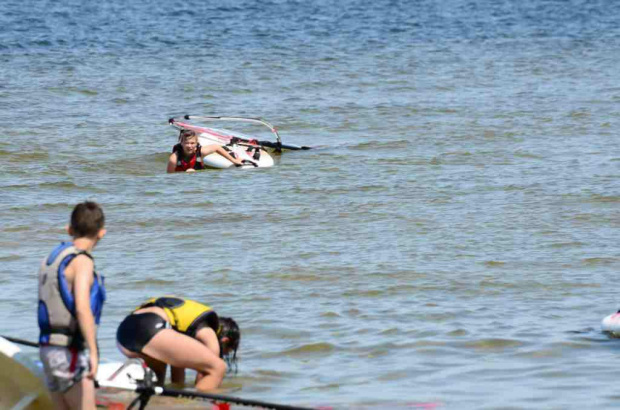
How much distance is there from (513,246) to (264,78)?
52.9 feet

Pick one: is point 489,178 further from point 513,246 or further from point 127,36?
point 127,36

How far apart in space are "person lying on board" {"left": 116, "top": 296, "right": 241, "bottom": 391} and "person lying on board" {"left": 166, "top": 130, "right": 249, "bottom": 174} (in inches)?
345

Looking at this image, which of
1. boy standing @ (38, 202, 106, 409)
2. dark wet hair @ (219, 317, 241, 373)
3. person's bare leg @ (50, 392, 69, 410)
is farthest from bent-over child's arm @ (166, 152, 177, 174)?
boy standing @ (38, 202, 106, 409)

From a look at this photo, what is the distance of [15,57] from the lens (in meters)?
29.7

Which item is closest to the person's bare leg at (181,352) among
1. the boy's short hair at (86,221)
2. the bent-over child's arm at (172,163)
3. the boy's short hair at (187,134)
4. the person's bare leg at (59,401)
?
the person's bare leg at (59,401)

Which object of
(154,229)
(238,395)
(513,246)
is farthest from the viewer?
(154,229)

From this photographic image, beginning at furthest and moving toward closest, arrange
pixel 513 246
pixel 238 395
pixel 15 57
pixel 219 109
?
pixel 15 57
pixel 219 109
pixel 513 246
pixel 238 395

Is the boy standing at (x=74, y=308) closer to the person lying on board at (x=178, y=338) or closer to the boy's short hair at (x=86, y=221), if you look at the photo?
the boy's short hair at (x=86, y=221)

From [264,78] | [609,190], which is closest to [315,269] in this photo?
[609,190]

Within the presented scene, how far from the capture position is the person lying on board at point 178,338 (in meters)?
6.43

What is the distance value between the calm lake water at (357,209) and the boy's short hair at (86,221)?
2.03m

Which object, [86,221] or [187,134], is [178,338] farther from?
[187,134]

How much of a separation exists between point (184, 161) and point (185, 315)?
30.2ft

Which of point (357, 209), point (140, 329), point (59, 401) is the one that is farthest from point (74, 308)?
point (357, 209)
